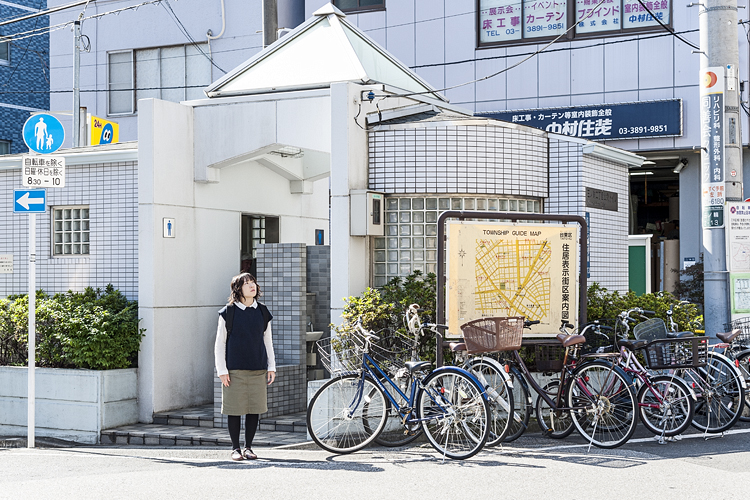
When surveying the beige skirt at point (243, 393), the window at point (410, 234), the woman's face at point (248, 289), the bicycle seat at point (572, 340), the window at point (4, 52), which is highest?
the window at point (4, 52)

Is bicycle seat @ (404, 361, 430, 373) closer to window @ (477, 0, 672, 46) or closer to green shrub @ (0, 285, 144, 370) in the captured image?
green shrub @ (0, 285, 144, 370)

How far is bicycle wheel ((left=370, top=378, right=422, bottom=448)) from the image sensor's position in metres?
8.03

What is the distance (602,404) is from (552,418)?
0.58 metres

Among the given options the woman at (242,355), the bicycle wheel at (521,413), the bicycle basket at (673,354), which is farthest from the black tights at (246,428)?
the bicycle basket at (673,354)

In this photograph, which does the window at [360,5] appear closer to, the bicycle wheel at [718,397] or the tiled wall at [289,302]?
the tiled wall at [289,302]

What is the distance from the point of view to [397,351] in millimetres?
9133

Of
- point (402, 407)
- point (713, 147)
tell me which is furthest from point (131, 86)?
point (402, 407)

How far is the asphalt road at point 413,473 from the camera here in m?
6.48

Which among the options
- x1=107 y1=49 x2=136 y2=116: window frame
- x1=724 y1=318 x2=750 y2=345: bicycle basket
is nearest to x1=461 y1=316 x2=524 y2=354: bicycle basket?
x1=724 y1=318 x2=750 y2=345: bicycle basket

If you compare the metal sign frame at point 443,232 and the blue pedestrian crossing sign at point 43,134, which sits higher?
the blue pedestrian crossing sign at point 43,134

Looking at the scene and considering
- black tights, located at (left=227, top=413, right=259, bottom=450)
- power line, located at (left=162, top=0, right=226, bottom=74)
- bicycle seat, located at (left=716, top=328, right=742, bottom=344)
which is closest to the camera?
black tights, located at (left=227, top=413, right=259, bottom=450)

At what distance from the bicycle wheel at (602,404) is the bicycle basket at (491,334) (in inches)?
26.4

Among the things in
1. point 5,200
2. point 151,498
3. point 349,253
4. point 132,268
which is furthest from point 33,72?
point 151,498

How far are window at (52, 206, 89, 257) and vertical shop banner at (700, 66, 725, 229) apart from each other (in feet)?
26.1
